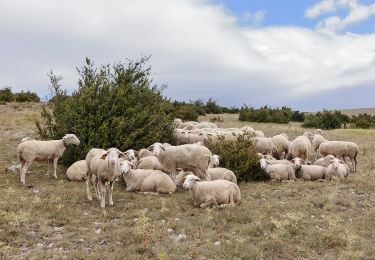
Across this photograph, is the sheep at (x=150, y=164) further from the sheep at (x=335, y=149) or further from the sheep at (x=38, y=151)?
the sheep at (x=335, y=149)

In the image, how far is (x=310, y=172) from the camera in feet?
53.5

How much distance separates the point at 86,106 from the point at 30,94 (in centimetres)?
2989

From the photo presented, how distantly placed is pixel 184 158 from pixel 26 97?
1308 inches

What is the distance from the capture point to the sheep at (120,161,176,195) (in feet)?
43.6

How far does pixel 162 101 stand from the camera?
2130cm

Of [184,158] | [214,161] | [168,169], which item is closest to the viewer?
[184,158]

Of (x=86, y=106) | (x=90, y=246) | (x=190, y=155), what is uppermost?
(x=86, y=106)

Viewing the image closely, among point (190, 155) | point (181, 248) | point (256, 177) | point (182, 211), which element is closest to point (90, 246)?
point (181, 248)

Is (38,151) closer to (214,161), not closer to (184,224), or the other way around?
(214,161)

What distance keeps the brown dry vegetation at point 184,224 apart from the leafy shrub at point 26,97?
1184 inches

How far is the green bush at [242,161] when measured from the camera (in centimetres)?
1571

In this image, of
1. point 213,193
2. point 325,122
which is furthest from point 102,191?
point 325,122

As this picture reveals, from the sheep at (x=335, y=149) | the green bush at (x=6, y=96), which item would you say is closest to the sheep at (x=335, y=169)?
the sheep at (x=335, y=149)

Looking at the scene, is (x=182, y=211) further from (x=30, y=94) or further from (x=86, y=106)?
(x=30, y=94)
